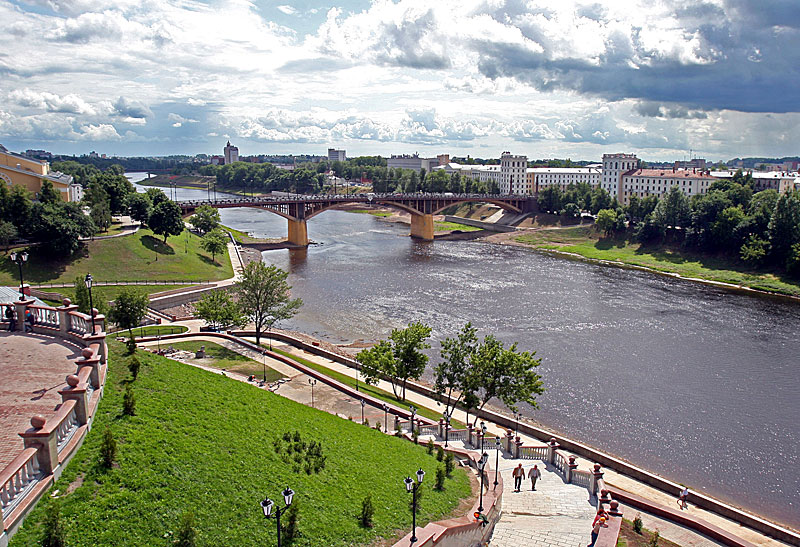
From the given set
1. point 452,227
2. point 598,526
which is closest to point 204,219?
point 452,227

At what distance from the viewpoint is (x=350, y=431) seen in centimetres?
1908

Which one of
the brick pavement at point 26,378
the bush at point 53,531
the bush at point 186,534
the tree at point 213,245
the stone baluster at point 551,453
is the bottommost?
the stone baluster at point 551,453

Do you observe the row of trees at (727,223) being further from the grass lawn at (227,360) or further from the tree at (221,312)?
the grass lawn at (227,360)

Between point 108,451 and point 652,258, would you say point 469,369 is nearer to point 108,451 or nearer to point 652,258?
point 108,451

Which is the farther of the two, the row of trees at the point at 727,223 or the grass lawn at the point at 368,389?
the row of trees at the point at 727,223

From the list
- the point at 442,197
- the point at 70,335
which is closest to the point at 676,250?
the point at 442,197

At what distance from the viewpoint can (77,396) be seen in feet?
39.3

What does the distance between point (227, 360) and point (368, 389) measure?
7.92 m

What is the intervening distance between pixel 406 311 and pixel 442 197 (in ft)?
194

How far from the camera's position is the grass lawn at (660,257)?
68.2 metres

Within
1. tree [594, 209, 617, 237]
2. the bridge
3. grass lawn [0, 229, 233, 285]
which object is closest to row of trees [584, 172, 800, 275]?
tree [594, 209, 617, 237]

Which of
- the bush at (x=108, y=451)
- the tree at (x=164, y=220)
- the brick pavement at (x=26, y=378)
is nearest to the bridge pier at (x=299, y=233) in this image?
the tree at (x=164, y=220)

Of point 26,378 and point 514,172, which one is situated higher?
point 514,172

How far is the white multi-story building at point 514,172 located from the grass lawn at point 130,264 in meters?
98.4
